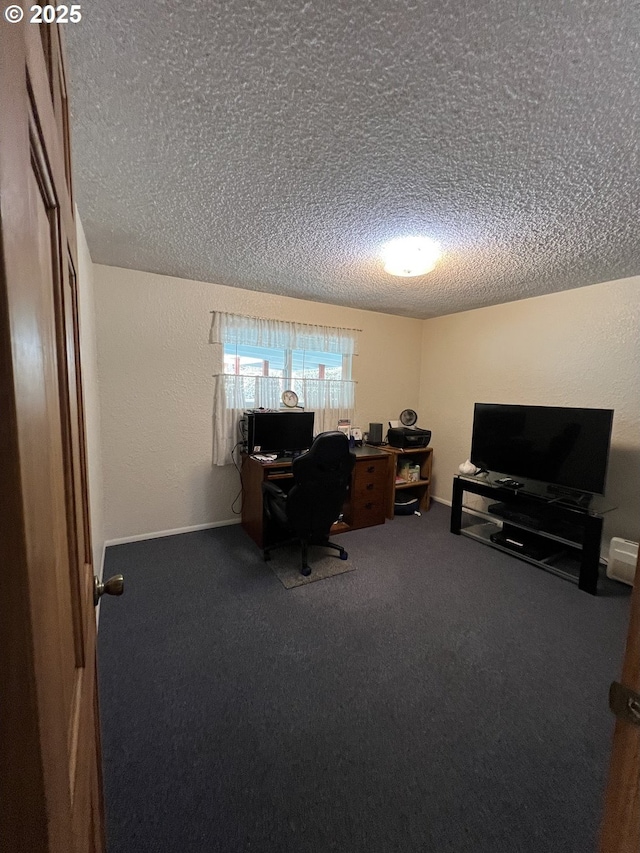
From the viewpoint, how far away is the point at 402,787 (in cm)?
124

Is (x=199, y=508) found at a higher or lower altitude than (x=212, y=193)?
lower

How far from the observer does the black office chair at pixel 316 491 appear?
2.36 meters

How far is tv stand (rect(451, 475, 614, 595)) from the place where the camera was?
2.45 metres

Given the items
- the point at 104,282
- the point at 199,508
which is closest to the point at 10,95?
the point at 104,282

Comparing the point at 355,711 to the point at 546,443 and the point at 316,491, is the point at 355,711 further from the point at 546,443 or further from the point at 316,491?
the point at 546,443

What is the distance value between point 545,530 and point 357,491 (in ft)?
5.30

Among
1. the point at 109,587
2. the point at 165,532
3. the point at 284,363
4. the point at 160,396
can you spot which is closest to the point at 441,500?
the point at 284,363

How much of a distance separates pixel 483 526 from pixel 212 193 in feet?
12.0

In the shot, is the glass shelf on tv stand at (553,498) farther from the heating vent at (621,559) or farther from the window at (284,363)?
the window at (284,363)

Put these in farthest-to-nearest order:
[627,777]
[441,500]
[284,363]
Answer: [441,500] → [284,363] → [627,777]

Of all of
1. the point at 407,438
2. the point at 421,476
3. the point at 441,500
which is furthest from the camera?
the point at 441,500

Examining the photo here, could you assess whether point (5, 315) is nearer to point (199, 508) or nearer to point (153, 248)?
point (153, 248)

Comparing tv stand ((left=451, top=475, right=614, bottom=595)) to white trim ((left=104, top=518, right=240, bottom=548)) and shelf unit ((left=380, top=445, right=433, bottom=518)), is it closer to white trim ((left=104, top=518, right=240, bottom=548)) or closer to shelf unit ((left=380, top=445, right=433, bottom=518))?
shelf unit ((left=380, top=445, right=433, bottom=518))

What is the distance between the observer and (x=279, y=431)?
10.9 feet
